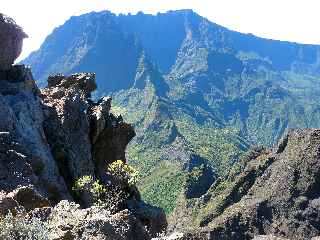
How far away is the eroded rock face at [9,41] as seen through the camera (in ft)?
173

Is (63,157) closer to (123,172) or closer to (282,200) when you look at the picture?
(123,172)

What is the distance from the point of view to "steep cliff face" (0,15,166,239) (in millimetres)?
27953

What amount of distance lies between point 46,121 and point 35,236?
30602 millimetres

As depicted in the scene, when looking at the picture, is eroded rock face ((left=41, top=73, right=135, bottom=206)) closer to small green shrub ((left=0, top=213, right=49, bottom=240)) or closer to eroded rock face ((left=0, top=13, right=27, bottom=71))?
eroded rock face ((left=0, top=13, right=27, bottom=71))

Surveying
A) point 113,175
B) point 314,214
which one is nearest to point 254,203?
point 314,214

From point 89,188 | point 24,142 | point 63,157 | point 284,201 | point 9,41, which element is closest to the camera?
point 24,142

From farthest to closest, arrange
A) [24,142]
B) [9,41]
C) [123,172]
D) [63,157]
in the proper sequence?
[9,41] < [123,172] < [63,157] < [24,142]

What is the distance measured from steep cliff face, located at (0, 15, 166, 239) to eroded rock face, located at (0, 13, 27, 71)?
9 centimetres

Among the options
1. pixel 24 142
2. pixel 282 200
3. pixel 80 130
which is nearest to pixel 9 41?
pixel 80 130

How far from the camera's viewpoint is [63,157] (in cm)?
4975

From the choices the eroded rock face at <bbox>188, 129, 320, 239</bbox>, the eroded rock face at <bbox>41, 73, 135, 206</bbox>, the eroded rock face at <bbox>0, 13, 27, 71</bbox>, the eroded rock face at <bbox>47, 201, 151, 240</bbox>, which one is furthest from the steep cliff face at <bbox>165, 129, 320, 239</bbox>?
the eroded rock face at <bbox>47, 201, 151, 240</bbox>

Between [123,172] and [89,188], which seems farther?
[123,172]

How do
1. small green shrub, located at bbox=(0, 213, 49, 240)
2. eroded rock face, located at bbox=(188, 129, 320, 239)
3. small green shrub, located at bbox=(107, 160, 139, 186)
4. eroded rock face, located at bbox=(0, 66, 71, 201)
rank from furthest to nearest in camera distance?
1. eroded rock face, located at bbox=(188, 129, 320, 239)
2. small green shrub, located at bbox=(107, 160, 139, 186)
3. eroded rock face, located at bbox=(0, 66, 71, 201)
4. small green shrub, located at bbox=(0, 213, 49, 240)

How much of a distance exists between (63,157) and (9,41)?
1220 centimetres
